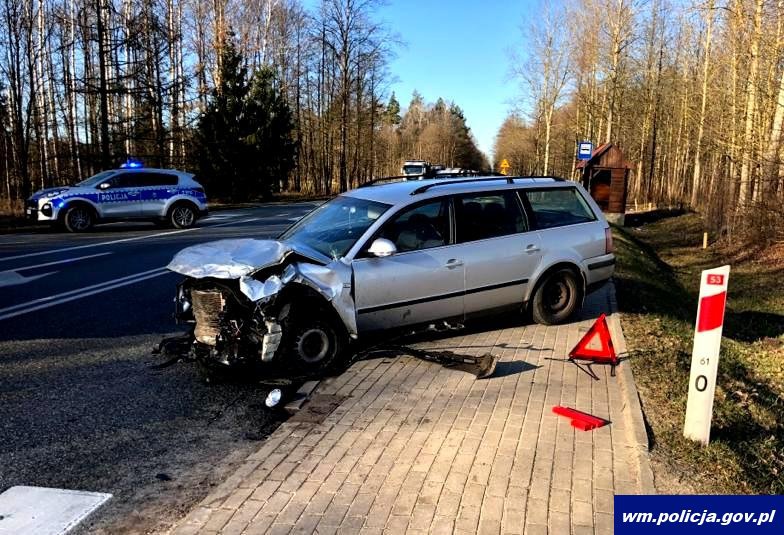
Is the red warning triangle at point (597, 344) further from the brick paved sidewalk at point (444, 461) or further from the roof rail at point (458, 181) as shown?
the roof rail at point (458, 181)

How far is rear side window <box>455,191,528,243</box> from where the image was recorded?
645 cm

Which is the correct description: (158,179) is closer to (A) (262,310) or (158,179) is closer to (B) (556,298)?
(B) (556,298)

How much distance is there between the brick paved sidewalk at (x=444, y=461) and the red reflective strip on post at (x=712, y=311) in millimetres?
862

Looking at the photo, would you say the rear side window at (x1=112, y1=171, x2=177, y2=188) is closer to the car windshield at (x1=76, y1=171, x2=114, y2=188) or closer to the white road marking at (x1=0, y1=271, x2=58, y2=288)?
the car windshield at (x1=76, y1=171, x2=114, y2=188)

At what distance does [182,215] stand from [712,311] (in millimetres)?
17343

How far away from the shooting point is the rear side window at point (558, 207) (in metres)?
7.09

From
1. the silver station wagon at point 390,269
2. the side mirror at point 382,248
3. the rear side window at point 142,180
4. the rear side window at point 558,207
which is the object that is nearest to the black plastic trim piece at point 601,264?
the silver station wagon at point 390,269

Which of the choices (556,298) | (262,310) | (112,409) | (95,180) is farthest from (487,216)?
(95,180)

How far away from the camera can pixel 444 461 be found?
371cm

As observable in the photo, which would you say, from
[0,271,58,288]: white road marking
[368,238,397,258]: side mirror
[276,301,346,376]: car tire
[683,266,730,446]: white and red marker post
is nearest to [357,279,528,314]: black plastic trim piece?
[276,301,346,376]: car tire

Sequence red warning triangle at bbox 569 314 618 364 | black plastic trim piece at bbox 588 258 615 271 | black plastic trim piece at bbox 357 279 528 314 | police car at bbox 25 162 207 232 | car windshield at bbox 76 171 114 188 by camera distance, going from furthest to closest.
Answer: car windshield at bbox 76 171 114 188 < police car at bbox 25 162 207 232 < black plastic trim piece at bbox 588 258 615 271 < black plastic trim piece at bbox 357 279 528 314 < red warning triangle at bbox 569 314 618 364

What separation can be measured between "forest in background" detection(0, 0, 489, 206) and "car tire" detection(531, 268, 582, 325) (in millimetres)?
21857

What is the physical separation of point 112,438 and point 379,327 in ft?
8.29

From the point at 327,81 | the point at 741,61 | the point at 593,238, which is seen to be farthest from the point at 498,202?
the point at 327,81
